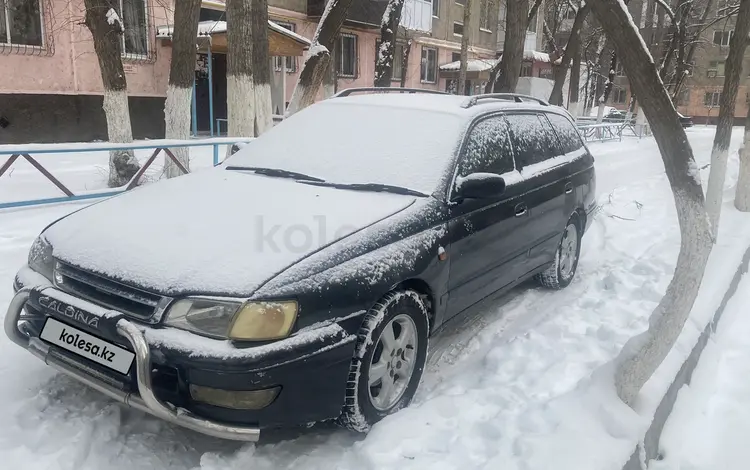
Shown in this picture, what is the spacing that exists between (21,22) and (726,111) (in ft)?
43.8

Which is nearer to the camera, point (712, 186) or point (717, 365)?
point (717, 365)

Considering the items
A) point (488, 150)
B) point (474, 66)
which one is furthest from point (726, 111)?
point (474, 66)

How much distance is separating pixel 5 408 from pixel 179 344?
1.16 metres

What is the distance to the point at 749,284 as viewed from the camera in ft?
18.1

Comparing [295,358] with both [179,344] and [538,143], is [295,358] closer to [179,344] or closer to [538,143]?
[179,344]

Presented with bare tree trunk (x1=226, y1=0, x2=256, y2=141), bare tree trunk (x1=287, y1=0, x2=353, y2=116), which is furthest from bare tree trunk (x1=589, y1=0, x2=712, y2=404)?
bare tree trunk (x1=226, y1=0, x2=256, y2=141)

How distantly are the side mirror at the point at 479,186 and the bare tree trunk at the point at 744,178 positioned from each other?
6202 millimetres

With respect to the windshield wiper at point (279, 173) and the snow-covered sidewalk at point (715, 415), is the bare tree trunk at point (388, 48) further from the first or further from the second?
the snow-covered sidewalk at point (715, 415)

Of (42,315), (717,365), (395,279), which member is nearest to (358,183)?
(395,279)

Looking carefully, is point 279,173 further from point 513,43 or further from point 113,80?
point 513,43

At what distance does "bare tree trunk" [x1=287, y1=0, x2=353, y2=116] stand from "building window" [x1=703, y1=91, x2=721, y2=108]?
44.6 m

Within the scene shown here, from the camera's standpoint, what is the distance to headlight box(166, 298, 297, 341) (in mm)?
2318

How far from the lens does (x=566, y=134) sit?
5121 millimetres

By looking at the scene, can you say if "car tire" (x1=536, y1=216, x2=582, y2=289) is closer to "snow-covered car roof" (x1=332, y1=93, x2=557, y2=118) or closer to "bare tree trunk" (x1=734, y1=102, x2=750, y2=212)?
"snow-covered car roof" (x1=332, y1=93, x2=557, y2=118)
